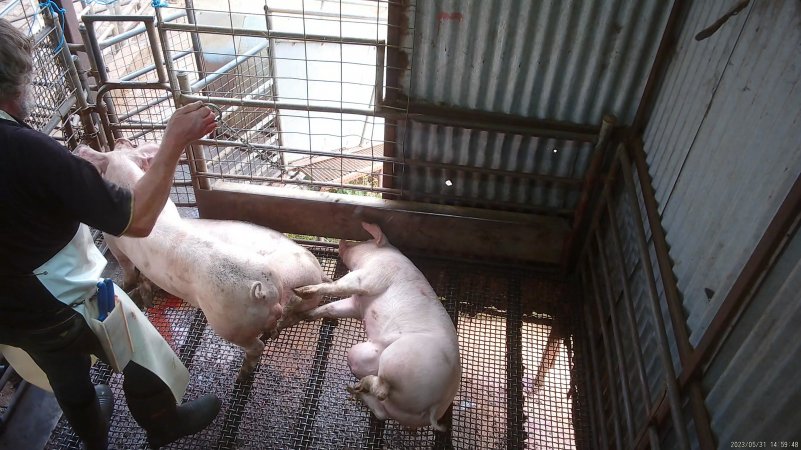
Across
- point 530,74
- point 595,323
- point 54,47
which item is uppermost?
point 54,47

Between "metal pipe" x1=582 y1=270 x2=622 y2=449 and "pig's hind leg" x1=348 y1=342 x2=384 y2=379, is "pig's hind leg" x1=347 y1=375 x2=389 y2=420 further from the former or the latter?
"metal pipe" x1=582 y1=270 x2=622 y2=449

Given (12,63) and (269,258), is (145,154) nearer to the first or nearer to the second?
(269,258)

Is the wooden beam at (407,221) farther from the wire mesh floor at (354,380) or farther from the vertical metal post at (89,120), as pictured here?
the vertical metal post at (89,120)

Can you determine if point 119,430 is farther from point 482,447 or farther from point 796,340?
point 796,340

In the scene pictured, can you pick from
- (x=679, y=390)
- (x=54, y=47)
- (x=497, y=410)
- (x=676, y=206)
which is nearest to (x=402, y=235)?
(x=497, y=410)

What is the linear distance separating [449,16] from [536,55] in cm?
54

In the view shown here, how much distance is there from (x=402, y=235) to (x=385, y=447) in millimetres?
1480

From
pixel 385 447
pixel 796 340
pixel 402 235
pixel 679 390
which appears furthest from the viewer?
pixel 402 235

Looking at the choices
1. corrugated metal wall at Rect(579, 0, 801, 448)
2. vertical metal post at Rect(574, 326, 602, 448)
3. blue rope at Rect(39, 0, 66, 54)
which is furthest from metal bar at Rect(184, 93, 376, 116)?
vertical metal post at Rect(574, 326, 602, 448)

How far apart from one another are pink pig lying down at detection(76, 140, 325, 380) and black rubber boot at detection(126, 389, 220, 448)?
0.32 m

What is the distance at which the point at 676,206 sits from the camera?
268cm

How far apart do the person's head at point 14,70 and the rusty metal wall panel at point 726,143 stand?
2.46 meters

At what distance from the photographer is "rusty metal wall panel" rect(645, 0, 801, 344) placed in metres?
1.95

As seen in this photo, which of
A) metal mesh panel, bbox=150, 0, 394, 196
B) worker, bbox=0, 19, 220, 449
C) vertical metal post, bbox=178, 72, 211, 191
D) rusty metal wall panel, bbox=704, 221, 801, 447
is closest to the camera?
rusty metal wall panel, bbox=704, 221, 801, 447
